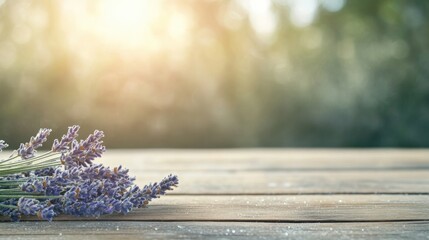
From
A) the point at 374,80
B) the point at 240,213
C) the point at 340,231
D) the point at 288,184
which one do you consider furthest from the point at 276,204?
the point at 374,80

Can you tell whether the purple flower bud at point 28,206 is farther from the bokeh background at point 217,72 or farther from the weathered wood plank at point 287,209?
the bokeh background at point 217,72

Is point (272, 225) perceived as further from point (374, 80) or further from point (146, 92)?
point (374, 80)

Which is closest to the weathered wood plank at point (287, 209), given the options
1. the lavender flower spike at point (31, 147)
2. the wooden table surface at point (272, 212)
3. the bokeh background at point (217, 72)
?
the wooden table surface at point (272, 212)

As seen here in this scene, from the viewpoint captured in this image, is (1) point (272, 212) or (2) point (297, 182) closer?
(1) point (272, 212)

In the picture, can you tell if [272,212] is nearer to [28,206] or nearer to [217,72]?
[28,206]

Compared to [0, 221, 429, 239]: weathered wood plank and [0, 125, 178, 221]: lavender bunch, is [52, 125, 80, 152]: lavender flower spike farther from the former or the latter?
[0, 221, 429, 239]: weathered wood plank

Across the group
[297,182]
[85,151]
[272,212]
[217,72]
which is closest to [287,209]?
[272,212]

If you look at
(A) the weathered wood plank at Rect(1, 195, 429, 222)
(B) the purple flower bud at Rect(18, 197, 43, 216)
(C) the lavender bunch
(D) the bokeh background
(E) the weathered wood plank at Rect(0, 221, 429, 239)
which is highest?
(D) the bokeh background

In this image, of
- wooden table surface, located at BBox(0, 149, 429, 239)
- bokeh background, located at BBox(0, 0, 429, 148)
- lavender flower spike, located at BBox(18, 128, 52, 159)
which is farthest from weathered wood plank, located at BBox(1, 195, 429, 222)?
bokeh background, located at BBox(0, 0, 429, 148)
